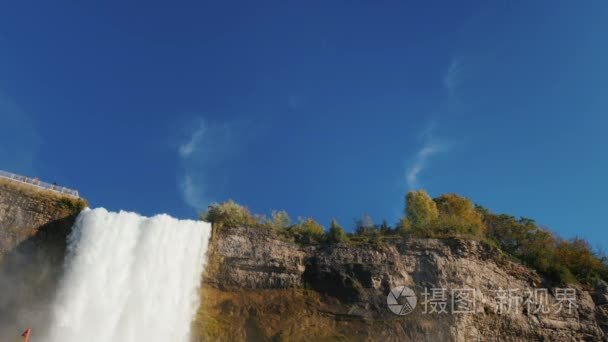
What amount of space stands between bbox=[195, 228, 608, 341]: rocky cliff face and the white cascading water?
125 cm

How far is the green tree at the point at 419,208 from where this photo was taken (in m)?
31.3

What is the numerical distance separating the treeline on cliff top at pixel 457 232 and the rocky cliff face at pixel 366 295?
3.16ft

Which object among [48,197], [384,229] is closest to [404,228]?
[384,229]

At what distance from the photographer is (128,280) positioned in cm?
2095

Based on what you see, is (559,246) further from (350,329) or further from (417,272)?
(350,329)

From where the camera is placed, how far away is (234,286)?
2375cm

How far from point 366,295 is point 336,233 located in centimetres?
425

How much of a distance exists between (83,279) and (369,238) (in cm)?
1511

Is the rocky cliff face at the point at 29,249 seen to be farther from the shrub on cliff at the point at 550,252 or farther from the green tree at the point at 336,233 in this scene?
the shrub on cliff at the point at 550,252

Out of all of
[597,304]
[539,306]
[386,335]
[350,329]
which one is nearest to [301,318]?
[350,329]

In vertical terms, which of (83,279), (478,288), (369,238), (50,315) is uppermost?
(369,238)

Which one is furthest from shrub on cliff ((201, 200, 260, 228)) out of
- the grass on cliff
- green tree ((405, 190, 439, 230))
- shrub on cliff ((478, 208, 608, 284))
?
shrub on cliff ((478, 208, 608, 284))

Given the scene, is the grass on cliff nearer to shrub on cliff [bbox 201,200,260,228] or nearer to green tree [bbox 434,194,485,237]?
shrub on cliff [bbox 201,200,260,228]

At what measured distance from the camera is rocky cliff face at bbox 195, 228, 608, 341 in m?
23.0
